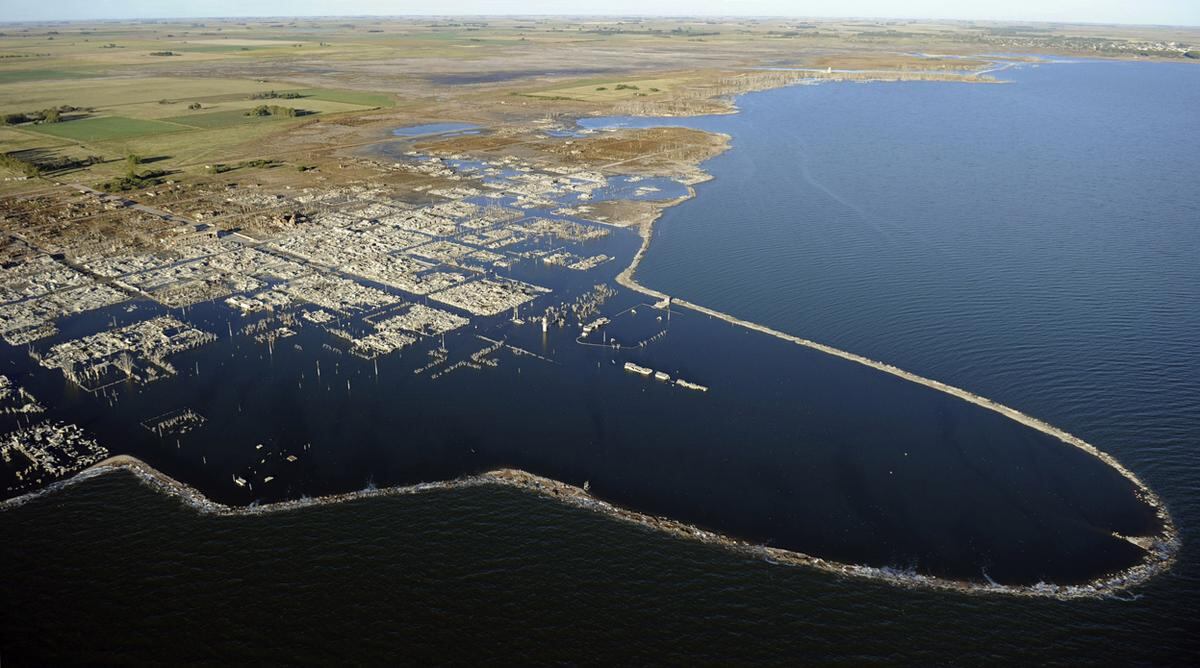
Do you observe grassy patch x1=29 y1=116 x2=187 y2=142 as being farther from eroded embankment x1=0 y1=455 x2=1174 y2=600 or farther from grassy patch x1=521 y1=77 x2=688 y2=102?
eroded embankment x1=0 y1=455 x2=1174 y2=600

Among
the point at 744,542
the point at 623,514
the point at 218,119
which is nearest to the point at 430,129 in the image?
the point at 218,119

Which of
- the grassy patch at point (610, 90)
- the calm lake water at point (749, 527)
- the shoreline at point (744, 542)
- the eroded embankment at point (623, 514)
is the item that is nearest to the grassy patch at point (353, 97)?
the grassy patch at point (610, 90)

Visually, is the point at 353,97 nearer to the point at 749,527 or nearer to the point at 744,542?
the point at 749,527

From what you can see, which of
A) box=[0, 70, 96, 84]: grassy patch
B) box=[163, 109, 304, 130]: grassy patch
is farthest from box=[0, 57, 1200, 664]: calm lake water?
box=[0, 70, 96, 84]: grassy patch

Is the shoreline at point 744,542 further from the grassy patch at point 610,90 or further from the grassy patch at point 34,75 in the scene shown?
the grassy patch at point 34,75

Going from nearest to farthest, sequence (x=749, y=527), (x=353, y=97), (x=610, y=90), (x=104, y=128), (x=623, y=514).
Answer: (x=749, y=527), (x=623, y=514), (x=104, y=128), (x=353, y=97), (x=610, y=90)

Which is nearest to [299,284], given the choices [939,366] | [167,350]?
[167,350]
